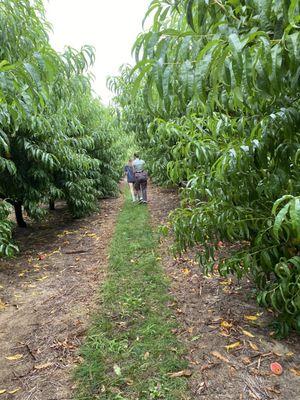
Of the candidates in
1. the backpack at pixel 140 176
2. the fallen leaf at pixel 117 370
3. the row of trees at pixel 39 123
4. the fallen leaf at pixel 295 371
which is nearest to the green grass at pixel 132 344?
the fallen leaf at pixel 117 370

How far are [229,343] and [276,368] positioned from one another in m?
0.45

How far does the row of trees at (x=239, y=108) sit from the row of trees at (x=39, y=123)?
758 mm

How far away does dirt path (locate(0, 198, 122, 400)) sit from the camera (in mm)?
2643

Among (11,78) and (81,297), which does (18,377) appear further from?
(11,78)

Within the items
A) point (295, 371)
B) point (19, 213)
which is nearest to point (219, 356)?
point (295, 371)

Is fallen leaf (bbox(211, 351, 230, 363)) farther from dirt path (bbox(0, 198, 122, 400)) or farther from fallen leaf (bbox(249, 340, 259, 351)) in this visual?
dirt path (bbox(0, 198, 122, 400))

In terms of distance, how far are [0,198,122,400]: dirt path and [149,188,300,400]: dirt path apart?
1014 mm

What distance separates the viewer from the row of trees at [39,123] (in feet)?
7.06

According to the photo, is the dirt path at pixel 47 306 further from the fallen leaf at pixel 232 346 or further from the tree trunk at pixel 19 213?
the fallen leaf at pixel 232 346

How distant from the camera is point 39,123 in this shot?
15.0 feet

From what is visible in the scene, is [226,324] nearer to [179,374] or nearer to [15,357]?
[179,374]

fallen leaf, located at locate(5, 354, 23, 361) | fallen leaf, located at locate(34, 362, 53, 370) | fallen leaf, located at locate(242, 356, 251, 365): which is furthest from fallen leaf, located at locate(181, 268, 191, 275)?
fallen leaf, located at locate(5, 354, 23, 361)

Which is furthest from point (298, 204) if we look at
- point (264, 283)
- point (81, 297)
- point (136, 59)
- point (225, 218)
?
point (81, 297)

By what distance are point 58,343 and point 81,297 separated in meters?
0.95
